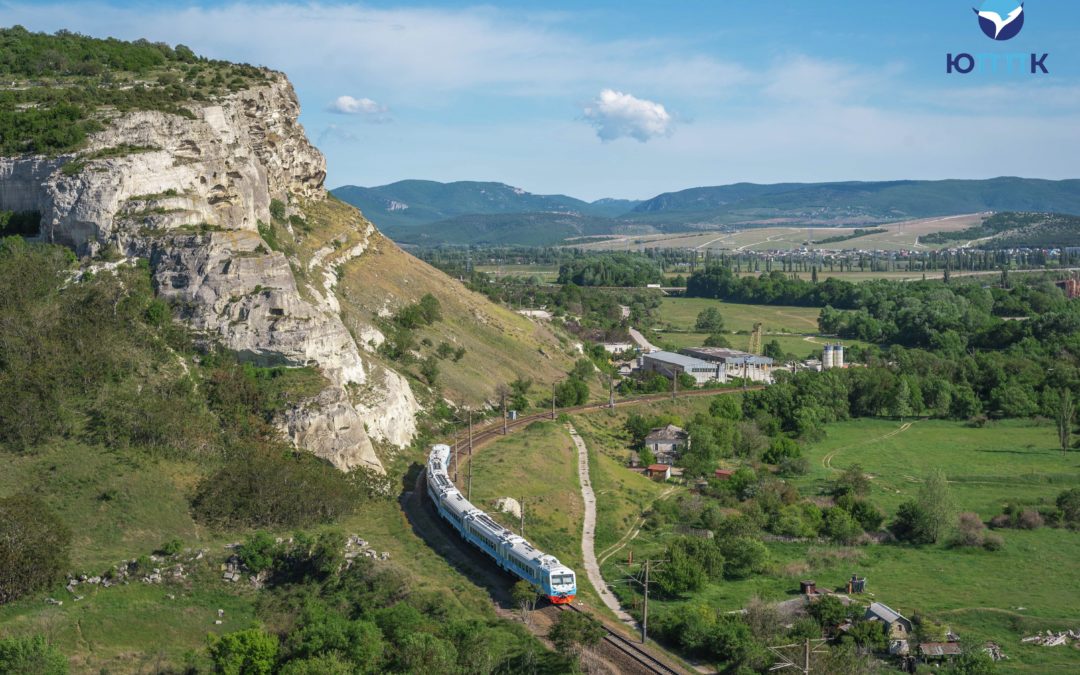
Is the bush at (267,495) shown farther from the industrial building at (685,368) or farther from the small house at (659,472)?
the industrial building at (685,368)

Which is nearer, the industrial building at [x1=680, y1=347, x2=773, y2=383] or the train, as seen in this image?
the train

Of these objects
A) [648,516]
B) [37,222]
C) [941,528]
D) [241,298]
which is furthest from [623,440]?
[37,222]

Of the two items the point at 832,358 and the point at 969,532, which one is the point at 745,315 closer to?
the point at 832,358

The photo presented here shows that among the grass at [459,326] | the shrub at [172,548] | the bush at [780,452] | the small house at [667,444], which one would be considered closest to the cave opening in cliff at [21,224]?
the grass at [459,326]

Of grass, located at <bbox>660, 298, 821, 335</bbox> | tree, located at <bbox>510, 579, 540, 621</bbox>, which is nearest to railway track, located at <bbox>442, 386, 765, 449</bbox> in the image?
tree, located at <bbox>510, 579, 540, 621</bbox>

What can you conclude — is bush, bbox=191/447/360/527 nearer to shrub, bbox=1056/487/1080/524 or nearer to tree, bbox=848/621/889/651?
tree, bbox=848/621/889/651

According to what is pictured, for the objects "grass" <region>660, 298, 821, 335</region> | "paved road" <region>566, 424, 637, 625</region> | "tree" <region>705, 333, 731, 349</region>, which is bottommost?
"paved road" <region>566, 424, 637, 625</region>

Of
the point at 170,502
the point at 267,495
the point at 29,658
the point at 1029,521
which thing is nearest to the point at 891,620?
the point at 1029,521
